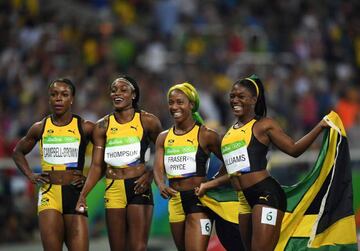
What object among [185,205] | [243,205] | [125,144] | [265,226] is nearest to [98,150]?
[125,144]

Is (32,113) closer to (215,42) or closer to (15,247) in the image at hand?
(15,247)

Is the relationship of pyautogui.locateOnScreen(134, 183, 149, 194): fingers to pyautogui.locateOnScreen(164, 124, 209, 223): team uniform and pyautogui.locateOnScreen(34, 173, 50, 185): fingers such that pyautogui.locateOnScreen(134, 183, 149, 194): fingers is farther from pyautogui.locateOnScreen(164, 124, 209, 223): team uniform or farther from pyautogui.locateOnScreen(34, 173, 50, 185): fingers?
pyautogui.locateOnScreen(34, 173, 50, 185): fingers

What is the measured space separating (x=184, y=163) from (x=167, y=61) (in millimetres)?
10538

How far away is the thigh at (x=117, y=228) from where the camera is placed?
1159cm

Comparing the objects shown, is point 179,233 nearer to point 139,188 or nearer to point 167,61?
point 139,188

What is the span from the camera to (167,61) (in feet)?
71.4

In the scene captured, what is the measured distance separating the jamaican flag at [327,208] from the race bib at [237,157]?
96cm

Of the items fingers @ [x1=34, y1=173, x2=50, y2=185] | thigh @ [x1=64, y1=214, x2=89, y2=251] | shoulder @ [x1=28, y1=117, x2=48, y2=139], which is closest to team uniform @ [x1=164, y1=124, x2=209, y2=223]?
thigh @ [x1=64, y1=214, x2=89, y2=251]

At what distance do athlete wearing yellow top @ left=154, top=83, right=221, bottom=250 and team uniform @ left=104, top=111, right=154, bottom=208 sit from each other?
277mm

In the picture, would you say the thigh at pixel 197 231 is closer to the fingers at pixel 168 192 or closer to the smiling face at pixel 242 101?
the fingers at pixel 168 192

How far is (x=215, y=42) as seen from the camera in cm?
2256

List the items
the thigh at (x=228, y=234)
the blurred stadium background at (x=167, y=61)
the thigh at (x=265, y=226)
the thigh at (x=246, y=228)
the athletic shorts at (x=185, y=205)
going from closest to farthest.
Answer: the thigh at (x=265, y=226)
the thigh at (x=246, y=228)
the athletic shorts at (x=185, y=205)
the thigh at (x=228, y=234)
the blurred stadium background at (x=167, y=61)

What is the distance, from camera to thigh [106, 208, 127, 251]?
11594 mm

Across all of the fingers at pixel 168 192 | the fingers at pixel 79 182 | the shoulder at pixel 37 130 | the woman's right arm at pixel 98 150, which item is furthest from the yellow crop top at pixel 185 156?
the shoulder at pixel 37 130
